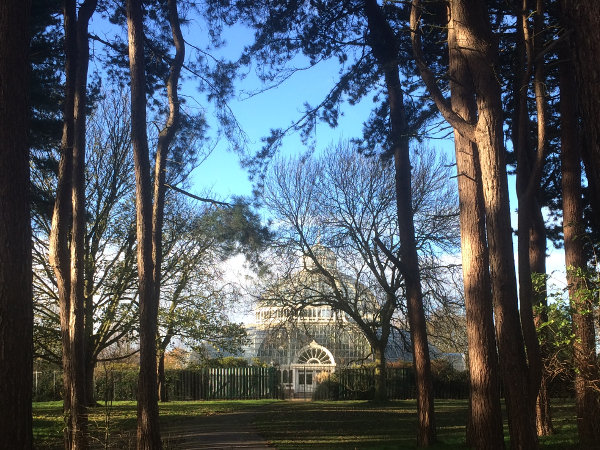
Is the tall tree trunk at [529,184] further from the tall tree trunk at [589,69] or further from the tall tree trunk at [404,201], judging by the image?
the tall tree trunk at [589,69]

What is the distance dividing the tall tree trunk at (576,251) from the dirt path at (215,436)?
221 inches

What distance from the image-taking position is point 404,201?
13.4 m

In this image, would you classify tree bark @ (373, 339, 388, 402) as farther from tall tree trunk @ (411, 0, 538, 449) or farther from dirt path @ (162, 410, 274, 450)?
tall tree trunk @ (411, 0, 538, 449)

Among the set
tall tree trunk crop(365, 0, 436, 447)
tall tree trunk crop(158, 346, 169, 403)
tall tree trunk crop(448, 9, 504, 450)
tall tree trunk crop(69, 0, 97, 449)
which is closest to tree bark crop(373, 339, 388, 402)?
tall tree trunk crop(158, 346, 169, 403)

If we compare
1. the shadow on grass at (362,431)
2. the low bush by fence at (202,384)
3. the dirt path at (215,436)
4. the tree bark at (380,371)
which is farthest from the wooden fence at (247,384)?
the dirt path at (215,436)

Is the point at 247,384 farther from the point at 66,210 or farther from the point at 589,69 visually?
the point at 589,69

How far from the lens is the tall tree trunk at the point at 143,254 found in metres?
11.0

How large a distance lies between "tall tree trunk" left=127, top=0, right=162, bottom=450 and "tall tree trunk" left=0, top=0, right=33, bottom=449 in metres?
4.83

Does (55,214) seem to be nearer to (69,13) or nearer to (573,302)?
(69,13)

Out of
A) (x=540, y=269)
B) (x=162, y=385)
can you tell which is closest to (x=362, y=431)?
(x=540, y=269)

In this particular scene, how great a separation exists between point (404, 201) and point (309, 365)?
29.7 meters

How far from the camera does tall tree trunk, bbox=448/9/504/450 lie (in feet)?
32.0

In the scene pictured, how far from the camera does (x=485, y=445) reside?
31.3 ft

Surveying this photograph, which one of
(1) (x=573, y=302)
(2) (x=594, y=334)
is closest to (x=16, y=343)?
(1) (x=573, y=302)
